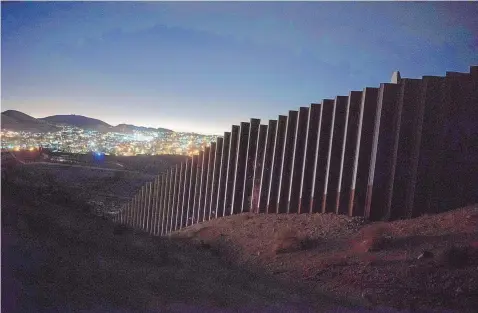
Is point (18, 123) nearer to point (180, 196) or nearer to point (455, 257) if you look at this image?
point (180, 196)

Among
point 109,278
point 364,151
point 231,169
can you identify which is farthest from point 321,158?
point 109,278

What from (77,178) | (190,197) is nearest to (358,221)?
(190,197)

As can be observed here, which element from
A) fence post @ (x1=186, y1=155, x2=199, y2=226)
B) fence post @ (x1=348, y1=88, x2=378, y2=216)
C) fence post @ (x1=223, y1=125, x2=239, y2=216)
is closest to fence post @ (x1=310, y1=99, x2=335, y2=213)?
fence post @ (x1=348, y1=88, x2=378, y2=216)

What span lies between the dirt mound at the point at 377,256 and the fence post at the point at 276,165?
5.21ft

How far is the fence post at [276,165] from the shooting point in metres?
9.14

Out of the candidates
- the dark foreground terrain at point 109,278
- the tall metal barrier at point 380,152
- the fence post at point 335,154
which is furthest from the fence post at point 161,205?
the dark foreground terrain at point 109,278

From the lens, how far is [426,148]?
21.8 feet

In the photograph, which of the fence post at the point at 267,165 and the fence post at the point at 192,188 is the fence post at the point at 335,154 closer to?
the fence post at the point at 267,165

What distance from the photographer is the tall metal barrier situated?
6605mm

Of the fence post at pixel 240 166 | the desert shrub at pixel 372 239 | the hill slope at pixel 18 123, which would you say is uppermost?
the hill slope at pixel 18 123

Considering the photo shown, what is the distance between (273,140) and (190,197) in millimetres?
4556

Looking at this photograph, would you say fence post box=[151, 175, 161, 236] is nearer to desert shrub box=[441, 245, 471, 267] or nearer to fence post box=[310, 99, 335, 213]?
fence post box=[310, 99, 335, 213]

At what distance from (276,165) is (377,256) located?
14.7 feet

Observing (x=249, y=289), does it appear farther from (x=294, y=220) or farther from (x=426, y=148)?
(x=426, y=148)
